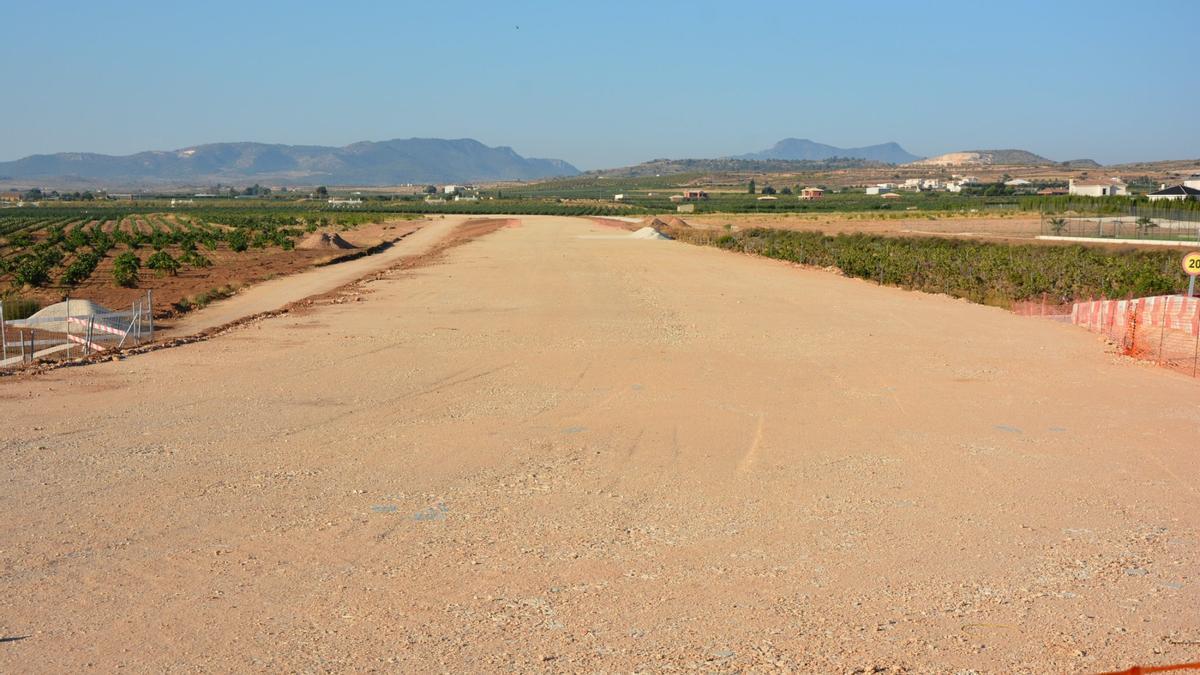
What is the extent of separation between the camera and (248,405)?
14750 millimetres

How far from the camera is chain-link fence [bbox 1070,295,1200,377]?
19.6 metres

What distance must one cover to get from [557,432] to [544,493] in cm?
275

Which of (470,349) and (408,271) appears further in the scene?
(408,271)

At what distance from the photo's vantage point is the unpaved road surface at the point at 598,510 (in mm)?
7090

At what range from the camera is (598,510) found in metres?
10.1

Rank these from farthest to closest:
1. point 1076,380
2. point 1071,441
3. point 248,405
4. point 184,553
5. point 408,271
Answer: point 408,271, point 1076,380, point 248,405, point 1071,441, point 184,553

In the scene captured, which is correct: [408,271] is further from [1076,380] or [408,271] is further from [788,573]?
[788,573]

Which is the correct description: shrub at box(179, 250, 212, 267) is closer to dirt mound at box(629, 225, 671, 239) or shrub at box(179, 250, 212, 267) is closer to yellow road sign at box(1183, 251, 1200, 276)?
dirt mound at box(629, 225, 671, 239)

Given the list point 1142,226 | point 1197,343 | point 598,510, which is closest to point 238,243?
point 1142,226

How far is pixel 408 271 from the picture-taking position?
135ft

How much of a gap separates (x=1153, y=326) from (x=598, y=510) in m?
16.6

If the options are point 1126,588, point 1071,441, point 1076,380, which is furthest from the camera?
point 1076,380

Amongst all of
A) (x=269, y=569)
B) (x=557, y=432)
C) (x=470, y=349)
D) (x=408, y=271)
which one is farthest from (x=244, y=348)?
(x=408, y=271)

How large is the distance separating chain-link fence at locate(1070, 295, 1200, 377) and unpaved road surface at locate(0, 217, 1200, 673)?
3.51ft
